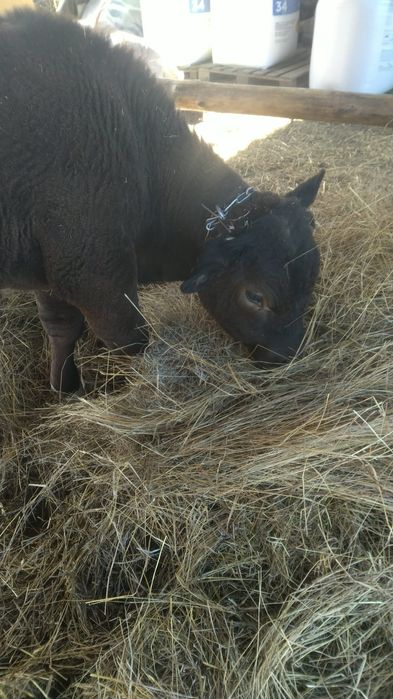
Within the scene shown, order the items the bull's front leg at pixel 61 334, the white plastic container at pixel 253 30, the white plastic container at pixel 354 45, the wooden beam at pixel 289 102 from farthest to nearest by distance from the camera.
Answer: the white plastic container at pixel 253 30
the white plastic container at pixel 354 45
the wooden beam at pixel 289 102
the bull's front leg at pixel 61 334

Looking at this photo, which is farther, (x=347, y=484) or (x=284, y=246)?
(x=284, y=246)

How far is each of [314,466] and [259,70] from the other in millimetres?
6263

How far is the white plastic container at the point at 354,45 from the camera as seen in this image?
5.61 m

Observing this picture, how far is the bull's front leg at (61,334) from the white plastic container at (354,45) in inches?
189

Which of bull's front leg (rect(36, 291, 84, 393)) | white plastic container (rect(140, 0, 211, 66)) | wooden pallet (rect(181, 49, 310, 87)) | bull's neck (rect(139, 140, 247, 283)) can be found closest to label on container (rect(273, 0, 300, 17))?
wooden pallet (rect(181, 49, 310, 87))

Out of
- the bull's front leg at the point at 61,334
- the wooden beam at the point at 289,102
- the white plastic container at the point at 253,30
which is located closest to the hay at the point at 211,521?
the bull's front leg at the point at 61,334

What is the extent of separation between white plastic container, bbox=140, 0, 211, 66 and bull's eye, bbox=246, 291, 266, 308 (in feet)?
18.2

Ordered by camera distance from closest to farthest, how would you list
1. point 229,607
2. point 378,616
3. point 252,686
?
point 252,686
point 378,616
point 229,607

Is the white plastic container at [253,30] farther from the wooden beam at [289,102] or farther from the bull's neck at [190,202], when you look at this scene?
the bull's neck at [190,202]

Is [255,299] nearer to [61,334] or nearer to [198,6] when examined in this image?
[61,334]

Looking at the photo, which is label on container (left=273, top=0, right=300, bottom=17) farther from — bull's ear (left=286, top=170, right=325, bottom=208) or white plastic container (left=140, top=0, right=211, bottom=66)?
bull's ear (left=286, top=170, right=325, bottom=208)

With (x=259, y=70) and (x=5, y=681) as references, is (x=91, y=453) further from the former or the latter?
(x=259, y=70)

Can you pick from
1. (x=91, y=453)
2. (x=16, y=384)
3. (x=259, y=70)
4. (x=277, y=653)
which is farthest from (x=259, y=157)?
(x=277, y=653)

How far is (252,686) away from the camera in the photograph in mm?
1739
